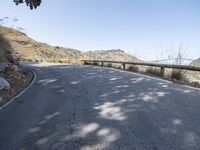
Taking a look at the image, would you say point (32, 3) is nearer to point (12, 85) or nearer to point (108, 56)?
point (12, 85)

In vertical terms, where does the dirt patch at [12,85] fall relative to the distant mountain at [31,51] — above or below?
below

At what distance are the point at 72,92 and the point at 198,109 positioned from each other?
4.59 meters

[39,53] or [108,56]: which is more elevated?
[39,53]

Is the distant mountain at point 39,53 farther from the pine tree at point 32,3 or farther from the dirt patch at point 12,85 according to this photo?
the dirt patch at point 12,85

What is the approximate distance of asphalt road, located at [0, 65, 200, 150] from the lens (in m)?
4.49

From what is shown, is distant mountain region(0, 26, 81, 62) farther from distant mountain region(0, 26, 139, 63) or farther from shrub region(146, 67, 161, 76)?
shrub region(146, 67, 161, 76)

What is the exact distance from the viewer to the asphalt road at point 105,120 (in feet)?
14.7

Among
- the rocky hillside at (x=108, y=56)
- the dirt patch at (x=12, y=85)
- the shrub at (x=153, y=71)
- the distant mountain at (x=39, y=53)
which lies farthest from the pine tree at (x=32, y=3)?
the rocky hillside at (x=108, y=56)

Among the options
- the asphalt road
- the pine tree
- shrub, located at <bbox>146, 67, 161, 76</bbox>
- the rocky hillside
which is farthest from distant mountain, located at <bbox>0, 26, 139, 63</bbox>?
the asphalt road

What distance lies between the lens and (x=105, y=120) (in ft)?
18.6


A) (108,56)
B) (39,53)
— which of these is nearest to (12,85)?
(39,53)

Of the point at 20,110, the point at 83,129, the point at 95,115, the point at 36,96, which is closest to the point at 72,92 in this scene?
the point at 36,96

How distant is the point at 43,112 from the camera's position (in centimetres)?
667

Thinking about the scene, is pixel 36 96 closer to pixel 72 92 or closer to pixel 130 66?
pixel 72 92
